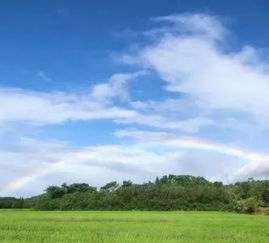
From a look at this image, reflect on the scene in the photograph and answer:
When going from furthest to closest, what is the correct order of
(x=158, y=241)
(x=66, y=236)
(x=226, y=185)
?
(x=226, y=185)
(x=66, y=236)
(x=158, y=241)

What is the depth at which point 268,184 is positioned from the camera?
2886 inches

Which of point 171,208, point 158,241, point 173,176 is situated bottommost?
point 158,241

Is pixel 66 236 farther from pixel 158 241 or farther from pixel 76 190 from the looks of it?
pixel 76 190

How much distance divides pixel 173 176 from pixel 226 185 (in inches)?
469

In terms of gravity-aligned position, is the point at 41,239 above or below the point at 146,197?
below

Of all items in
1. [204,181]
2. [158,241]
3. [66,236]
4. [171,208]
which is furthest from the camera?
[204,181]

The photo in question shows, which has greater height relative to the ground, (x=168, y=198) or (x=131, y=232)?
(x=168, y=198)

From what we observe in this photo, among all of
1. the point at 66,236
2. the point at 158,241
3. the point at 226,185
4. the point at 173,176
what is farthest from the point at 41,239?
the point at 173,176

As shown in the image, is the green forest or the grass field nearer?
the grass field

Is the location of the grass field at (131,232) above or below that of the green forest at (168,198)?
below

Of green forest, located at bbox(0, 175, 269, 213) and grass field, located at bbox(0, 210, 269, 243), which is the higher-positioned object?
green forest, located at bbox(0, 175, 269, 213)

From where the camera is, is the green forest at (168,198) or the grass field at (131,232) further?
the green forest at (168,198)

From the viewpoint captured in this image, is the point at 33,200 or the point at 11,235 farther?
the point at 33,200

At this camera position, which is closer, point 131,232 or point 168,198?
point 131,232
